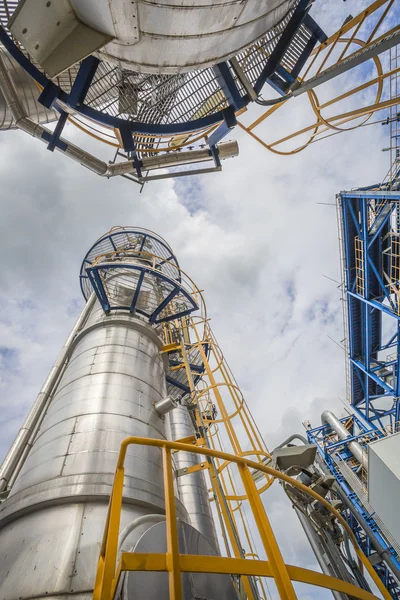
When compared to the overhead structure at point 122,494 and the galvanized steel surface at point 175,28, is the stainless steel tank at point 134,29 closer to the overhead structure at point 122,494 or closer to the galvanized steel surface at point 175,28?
the galvanized steel surface at point 175,28

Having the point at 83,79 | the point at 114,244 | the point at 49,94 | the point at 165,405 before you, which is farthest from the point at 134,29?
the point at 114,244

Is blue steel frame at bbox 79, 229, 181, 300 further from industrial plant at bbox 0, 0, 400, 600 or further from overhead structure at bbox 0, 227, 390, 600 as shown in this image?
overhead structure at bbox 0, 227, 390, 600

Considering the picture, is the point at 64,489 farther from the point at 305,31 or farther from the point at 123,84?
the point at 305,31

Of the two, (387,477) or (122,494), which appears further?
(387,477)

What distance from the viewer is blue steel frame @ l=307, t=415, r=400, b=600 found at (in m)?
12.2

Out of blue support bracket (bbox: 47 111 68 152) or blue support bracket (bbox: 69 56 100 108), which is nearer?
blue support bracket (bbox: 69 56 100 108)

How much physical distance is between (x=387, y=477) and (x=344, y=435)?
9236mm

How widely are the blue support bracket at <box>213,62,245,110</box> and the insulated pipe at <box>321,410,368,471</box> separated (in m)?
14.5

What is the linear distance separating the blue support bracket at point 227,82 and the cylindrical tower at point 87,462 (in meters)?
3.95

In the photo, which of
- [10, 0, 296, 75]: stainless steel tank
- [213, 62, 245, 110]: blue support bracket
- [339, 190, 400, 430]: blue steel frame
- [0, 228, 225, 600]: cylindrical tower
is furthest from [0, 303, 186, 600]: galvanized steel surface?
[339, 190, 400, 430]: blue steel frame

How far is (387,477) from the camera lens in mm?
7109

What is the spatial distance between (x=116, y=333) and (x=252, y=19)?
5.80m

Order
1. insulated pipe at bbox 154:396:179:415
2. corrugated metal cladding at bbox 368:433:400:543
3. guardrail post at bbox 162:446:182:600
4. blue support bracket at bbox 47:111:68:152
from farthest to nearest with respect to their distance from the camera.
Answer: corrugated metal cladding at bbox 368:433:400:543, insulated pipe at bbox 154:396:179:415, blue support bracket at bbox 47:111:68:152, guardrail post at bbox 162:446:182:600

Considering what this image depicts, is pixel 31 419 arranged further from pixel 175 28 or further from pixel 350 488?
pixel 350 488
